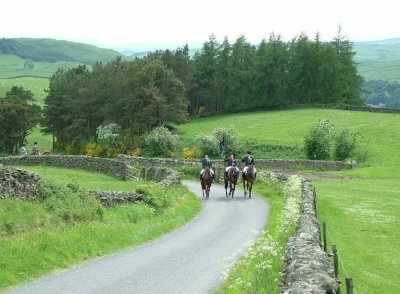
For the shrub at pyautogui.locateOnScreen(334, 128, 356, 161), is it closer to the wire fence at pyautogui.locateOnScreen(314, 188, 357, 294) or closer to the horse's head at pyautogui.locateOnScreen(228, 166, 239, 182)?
the horse's head at pyautogui.locateOnScreen(228, 166, 239, 182)

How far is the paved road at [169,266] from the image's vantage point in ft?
50.1

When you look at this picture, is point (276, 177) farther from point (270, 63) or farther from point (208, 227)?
point (270, 63)

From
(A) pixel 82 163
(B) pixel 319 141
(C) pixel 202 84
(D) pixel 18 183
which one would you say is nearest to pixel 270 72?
(C) pixel 202 84

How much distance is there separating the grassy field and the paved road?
4.33 m

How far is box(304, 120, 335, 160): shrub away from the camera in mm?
67250

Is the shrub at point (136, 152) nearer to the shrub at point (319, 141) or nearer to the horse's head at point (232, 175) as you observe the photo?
the shrub at point (319, 141)

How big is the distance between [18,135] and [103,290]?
88.1 metres

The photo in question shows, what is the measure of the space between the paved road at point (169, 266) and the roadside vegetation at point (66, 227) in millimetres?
631

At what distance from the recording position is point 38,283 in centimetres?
1558

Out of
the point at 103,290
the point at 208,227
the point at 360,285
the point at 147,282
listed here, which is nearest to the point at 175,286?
the point at 147,282

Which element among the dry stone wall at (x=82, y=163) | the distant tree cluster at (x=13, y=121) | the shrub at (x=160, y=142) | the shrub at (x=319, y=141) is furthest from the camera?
the distant tree cluster at (x=13, y=121)

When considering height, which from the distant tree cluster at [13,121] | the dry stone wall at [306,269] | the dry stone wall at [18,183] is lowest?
the dry stone wall at [306,269]

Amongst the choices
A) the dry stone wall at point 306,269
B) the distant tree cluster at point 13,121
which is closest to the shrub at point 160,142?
the distant tree cluster at point 13,121

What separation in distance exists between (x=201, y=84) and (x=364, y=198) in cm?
9036
